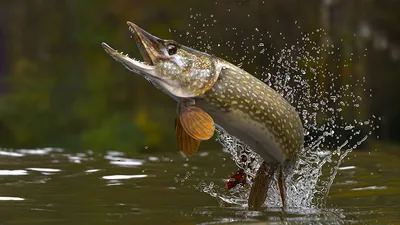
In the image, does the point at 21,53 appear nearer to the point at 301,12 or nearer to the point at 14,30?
the point at 14,30

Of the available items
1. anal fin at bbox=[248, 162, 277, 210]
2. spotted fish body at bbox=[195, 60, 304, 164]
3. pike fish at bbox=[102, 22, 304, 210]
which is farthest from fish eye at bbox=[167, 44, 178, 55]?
anal fin at bbox=[248, 162, 277, 210]

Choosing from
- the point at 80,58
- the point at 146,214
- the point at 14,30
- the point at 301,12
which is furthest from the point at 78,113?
the point at 146,214

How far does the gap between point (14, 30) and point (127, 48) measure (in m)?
2.34

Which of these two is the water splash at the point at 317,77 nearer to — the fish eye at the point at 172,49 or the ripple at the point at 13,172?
the ripple at the point at 13,172

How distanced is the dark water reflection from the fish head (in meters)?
0.79

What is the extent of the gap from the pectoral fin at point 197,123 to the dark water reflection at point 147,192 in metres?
0.51

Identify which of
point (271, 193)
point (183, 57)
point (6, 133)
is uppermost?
point (183, 57)

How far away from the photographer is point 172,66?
Answer: 15.3ft

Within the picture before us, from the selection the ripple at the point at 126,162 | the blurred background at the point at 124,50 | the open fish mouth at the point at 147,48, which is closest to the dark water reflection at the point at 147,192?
the ripple at the point at 126,162

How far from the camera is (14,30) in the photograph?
1589cm

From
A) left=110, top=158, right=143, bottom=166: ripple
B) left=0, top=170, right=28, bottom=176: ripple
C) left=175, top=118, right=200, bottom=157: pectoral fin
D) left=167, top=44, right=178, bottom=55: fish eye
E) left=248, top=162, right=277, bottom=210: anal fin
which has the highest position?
left=167, top=44, right=178, bottom=55: fish eye

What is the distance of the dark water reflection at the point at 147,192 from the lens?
477cm

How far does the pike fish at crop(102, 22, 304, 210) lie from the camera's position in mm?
4609

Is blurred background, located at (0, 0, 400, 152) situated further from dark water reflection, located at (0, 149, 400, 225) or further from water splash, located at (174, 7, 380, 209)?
dark water reflection, located at (0, 149, 400, 225)
